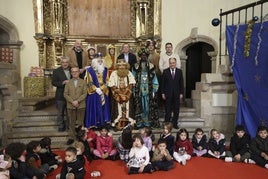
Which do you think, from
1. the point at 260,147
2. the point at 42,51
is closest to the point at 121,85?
the point at 260,147

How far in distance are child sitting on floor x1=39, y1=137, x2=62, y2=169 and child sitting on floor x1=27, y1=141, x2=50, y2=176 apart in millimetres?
179

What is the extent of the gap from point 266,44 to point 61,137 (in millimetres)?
4043

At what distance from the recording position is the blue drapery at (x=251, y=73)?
15.1 ft

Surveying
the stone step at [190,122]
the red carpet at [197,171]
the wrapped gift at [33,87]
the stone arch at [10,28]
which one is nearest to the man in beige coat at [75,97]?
the red carpet at [197,171]

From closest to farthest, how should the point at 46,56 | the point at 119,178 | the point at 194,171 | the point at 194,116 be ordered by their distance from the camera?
the point at 119,178 < the point at 194,171 < the point at 194,116 < the point at 46,56

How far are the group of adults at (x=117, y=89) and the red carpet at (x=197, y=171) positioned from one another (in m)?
1.02

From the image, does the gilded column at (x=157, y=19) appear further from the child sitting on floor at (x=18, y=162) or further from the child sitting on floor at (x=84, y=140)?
the child sitting on floor at (x=18, y=162)

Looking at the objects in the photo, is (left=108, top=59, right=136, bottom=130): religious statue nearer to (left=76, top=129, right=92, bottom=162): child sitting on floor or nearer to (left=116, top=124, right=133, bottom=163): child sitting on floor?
(left=116, top=124, right=133, bottom=163): child sitting on floor

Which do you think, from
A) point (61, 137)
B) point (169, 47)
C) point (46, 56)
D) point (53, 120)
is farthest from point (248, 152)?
point (46, 56)

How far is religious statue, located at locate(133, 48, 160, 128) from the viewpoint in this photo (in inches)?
198

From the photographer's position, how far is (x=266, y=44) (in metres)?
4.53

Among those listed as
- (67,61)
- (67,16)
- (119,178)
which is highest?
(67,16)

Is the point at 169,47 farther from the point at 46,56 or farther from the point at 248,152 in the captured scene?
the point at 46,56

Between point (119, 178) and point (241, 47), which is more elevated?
point (241, 47)
